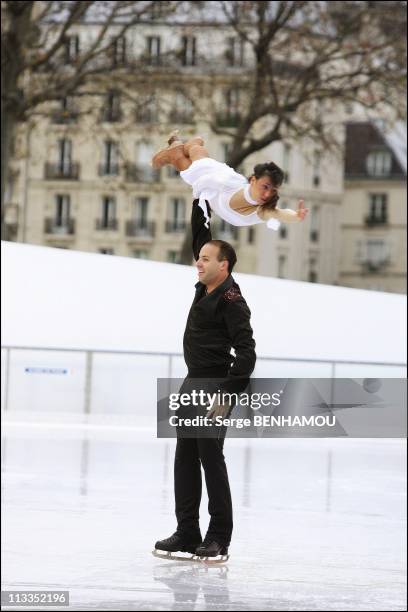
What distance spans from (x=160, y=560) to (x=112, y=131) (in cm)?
3439

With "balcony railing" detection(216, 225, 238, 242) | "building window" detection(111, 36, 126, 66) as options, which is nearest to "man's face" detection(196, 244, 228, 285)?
"balcony railing" detection(216, 225, 238, 242)

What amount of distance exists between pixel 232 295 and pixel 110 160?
3333cm

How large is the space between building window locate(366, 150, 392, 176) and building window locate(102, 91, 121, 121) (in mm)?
7257

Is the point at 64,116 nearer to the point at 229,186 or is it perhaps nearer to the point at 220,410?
the point at 229,186

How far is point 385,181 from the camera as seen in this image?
108 feet

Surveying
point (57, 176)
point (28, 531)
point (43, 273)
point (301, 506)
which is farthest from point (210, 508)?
point (57, 176)

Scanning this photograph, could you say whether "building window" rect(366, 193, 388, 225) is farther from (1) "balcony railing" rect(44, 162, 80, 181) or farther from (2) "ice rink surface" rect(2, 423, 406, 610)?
(1) "balcony railing" rect(44, 162, 80, 181)

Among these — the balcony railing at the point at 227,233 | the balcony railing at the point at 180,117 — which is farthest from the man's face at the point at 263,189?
the balcony railing at the point at 180,117

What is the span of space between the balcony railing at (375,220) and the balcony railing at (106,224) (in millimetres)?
6697

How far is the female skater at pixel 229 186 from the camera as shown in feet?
15.8

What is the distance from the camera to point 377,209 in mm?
36500

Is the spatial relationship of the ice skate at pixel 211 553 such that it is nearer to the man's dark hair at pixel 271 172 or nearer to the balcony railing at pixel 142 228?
the man's dark hair at pixel 271 172

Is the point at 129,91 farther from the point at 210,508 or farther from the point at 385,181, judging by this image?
the point at 210,508

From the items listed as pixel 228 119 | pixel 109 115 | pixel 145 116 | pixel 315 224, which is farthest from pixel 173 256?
pixel 315 224
